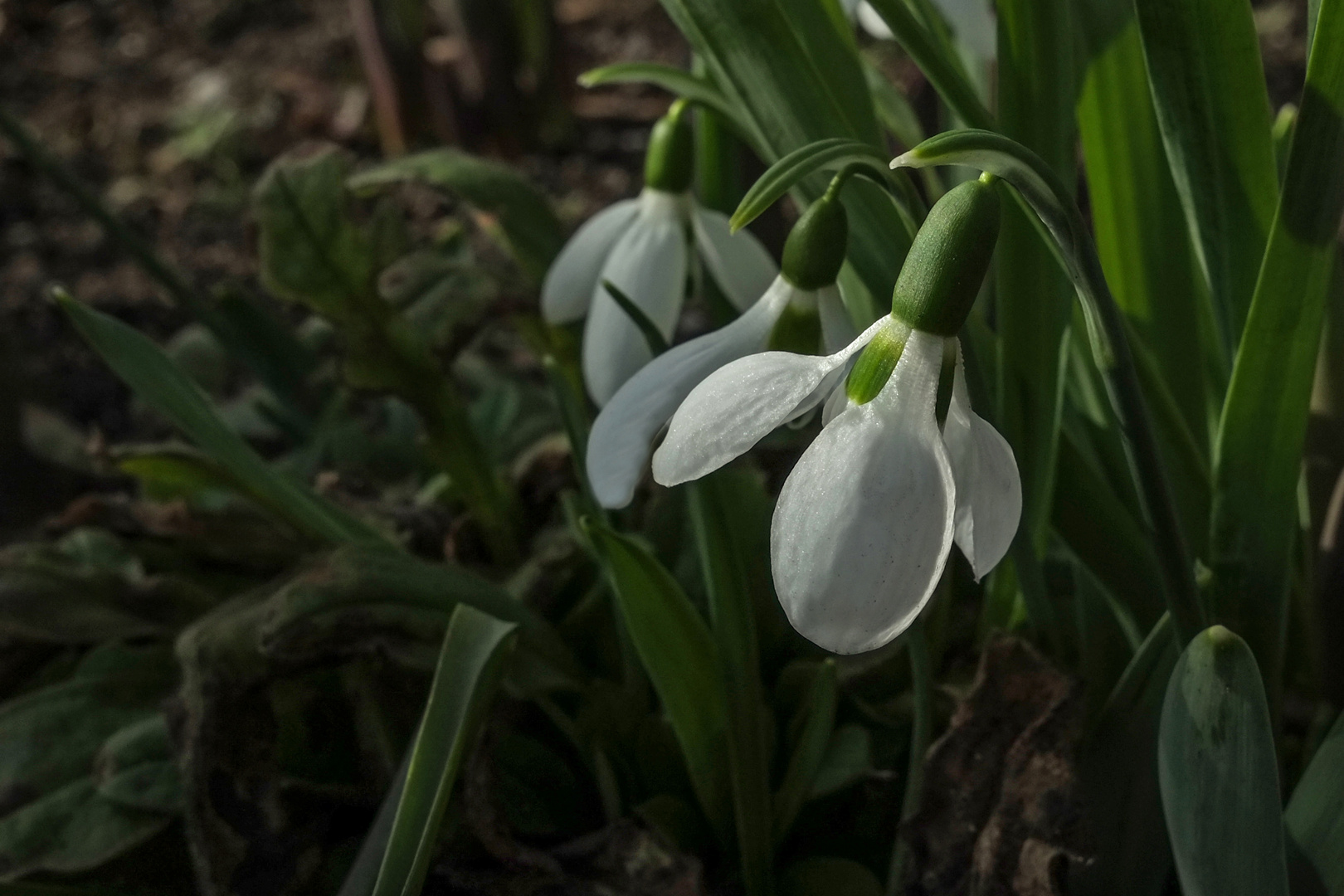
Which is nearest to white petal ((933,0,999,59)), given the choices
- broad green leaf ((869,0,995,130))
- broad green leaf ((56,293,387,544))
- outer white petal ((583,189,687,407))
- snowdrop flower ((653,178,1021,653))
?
broad green leaf ((869,0,995,130))

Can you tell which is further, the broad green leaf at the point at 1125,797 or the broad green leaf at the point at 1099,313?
the broad green leaf at the point at 1125,797

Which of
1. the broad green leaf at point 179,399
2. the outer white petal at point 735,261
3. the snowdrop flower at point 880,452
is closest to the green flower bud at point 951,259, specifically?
the snowdrop flower at point 880,452

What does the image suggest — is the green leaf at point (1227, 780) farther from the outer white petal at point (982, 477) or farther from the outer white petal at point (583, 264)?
the outer white petal at point (583, 264)

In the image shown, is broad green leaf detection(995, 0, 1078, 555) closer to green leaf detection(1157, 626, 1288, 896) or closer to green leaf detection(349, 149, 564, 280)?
green leaf detection(1157, 626, 1288, 896)

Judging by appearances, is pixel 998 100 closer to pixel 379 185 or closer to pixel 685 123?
pixel 685 123

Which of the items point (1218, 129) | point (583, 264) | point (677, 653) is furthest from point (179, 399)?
point (1218, 129)

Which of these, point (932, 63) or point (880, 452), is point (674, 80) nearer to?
point (932, 63)

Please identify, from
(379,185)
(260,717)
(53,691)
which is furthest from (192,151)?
(260,717)
